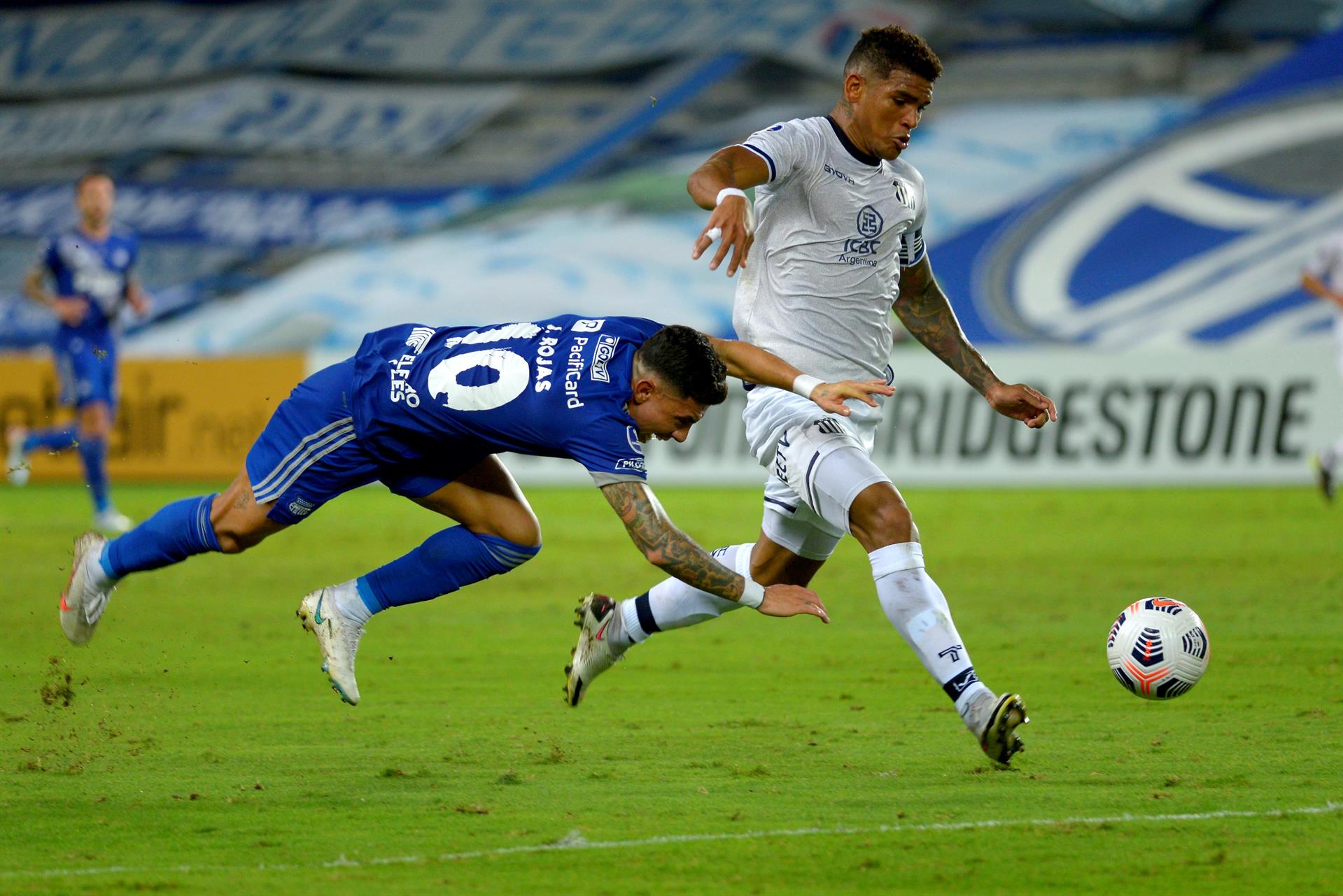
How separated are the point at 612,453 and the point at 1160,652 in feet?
7.30

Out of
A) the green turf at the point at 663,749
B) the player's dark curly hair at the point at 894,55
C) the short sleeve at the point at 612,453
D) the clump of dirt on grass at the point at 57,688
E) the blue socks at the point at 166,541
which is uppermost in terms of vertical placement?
the player's dark curly hair at the point at 894,55

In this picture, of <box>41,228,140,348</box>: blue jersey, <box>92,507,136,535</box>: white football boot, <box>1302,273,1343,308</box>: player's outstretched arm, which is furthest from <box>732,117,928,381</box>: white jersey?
<box>1302,273,1343,308</box>: player's outstretched arm

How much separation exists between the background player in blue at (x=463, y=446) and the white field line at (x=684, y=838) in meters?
0.70

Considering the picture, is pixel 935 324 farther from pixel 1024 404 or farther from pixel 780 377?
pixel 780 377

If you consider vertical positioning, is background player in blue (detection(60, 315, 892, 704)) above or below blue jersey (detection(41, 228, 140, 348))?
below

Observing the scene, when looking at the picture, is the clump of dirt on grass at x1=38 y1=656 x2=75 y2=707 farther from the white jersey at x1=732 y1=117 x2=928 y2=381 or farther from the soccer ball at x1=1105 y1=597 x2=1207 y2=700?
the soccer ball at x1=1105 y1=597 x2=1207 y2=700

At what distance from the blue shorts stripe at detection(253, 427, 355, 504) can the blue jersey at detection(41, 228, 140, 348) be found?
8.62 m

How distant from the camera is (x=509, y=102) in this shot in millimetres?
31469

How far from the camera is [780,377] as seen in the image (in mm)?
5664

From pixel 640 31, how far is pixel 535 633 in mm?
24019

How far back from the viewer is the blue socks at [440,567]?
6.40 metres

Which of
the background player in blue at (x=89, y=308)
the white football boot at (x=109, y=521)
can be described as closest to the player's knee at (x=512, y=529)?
the white football boot at (x=109, y=521)

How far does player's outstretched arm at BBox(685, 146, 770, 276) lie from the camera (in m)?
5.37

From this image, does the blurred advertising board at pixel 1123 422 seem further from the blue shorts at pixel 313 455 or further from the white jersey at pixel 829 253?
the blue shorts at pixel 313 455
